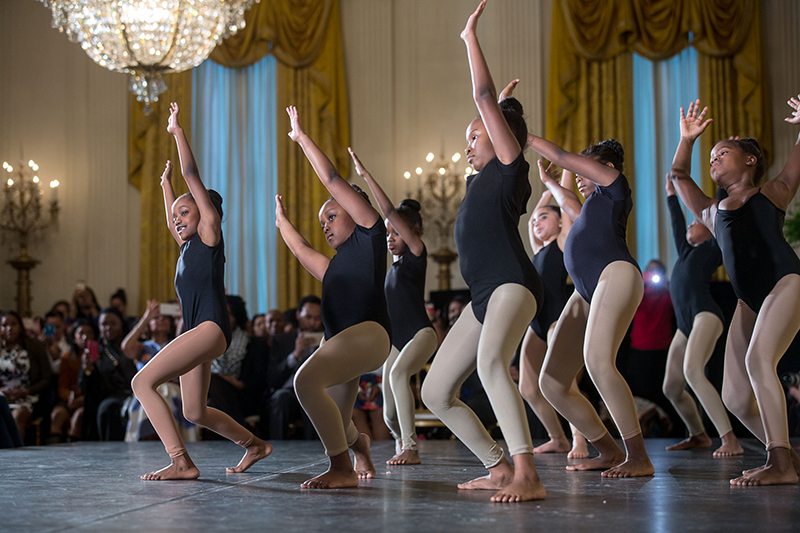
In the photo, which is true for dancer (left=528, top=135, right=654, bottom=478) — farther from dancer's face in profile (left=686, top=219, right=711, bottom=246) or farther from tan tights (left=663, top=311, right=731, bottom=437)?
dancer's face in profile (left=686, top=219, right=711, bottom=246)

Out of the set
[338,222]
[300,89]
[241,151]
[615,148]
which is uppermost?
[300,89]

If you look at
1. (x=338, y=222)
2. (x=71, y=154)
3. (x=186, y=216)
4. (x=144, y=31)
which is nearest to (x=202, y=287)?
(x=186, y=216)

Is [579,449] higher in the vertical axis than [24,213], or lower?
lower

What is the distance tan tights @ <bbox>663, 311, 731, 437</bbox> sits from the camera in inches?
180

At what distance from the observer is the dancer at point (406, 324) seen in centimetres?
406

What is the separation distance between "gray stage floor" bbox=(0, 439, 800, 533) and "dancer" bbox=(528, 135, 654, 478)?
0.69 ft

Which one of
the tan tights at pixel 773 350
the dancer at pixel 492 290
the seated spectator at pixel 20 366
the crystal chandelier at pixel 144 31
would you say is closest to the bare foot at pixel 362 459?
the dancer at pixel 492 290

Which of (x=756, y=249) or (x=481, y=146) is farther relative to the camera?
(x=756, y=249)

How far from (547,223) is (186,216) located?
2.01 metres

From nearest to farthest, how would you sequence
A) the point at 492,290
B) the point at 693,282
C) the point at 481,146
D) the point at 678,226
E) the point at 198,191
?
the point at 492,290, the point at 481,146, the point at 198,191, the point at 693,282, the point at 678,226

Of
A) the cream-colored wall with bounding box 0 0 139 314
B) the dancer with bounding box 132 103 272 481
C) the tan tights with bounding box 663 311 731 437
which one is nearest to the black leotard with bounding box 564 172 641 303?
the tan tights with bounding box 663 311 731 437

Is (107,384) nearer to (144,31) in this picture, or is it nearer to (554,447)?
(144,31)

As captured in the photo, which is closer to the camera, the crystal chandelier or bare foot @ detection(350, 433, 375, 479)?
bare foot @ detection(350, 433, 375, 479)

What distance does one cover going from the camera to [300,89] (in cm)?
1059
